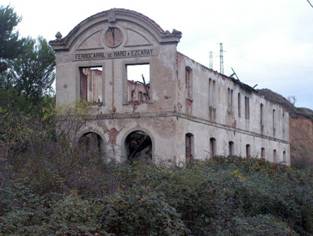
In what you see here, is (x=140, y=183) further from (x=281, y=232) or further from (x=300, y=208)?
(x=300, y=208)

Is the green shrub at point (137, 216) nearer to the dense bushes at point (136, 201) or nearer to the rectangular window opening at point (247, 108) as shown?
the dense bushes at point (136, 201)

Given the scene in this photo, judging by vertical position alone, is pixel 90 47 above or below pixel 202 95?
above

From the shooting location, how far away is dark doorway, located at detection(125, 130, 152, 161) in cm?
3170

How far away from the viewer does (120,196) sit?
486 inches

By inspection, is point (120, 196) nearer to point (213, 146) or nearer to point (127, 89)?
point (127, 89)

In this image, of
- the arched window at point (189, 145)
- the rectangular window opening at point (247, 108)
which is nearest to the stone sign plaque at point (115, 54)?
the arched window at point (189, 145)

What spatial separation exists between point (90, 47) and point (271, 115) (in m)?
20.4

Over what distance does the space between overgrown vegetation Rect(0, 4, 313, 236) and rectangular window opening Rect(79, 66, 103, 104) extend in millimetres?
12123

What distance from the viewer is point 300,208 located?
20.5 metres

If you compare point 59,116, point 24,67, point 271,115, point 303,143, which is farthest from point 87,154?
point 303,143

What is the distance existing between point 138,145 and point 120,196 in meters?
19.7

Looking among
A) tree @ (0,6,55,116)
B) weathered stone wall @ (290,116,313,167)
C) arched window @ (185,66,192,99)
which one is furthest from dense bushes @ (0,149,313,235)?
weathered stone wall @ (290,116,313,167)

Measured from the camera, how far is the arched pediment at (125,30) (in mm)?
30516

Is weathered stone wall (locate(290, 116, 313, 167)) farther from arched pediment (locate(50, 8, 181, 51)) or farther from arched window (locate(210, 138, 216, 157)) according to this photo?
arched pediment (locate(50, 8, 181, 51))
